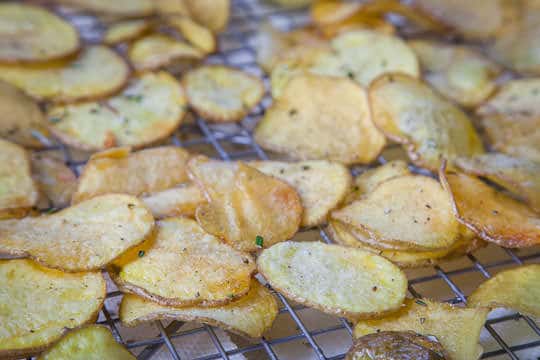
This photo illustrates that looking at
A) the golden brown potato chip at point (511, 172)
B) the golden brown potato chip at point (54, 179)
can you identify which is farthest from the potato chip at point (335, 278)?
the golden brown potato chip at point (54, 179)

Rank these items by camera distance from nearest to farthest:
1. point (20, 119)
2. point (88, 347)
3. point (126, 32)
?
1. point (88, 347)
2. point (20, 119)
3. point (126, 32)

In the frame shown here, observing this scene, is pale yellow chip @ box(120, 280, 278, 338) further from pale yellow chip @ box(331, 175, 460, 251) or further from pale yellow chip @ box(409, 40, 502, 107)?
pale yellow chip @ box(409, 40, 502, 107)

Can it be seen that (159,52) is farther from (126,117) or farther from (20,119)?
(20,119)

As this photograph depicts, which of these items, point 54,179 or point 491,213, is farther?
point 54,179

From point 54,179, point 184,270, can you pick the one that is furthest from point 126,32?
point 184,270

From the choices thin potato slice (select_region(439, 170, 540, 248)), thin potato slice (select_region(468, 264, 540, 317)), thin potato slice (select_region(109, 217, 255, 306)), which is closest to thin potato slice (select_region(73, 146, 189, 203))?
thin potato slice (select_region(109, 217, 255, 306))
